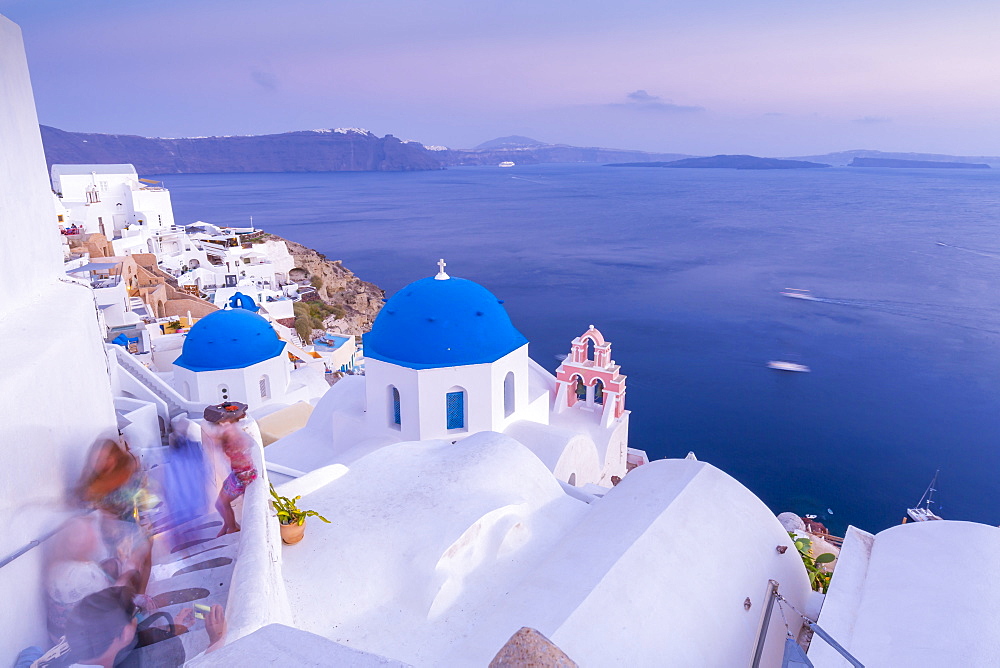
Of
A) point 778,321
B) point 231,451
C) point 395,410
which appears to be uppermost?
point 231,451

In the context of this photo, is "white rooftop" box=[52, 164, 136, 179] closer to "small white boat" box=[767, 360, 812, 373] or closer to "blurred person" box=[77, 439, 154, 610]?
"small white boat" box=[767, 360, 812, 373]

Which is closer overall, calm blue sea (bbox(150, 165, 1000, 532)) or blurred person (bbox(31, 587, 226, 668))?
blurred person (bbox(31, 587, 226, 668))

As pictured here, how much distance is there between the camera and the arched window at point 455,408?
11.3 m

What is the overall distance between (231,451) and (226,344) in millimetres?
11570

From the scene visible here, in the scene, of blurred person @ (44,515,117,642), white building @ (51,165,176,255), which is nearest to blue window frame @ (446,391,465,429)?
blurred person @ (44,515,117,642)

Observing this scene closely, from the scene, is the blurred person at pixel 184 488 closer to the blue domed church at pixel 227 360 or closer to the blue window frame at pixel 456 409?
the blue window frame at pixel 456 409

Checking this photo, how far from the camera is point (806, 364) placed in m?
36.4

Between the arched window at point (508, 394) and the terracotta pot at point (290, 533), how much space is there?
22.9 ft

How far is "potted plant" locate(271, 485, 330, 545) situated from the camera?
536 cm

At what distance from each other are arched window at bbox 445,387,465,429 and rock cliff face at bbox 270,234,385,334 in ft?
103

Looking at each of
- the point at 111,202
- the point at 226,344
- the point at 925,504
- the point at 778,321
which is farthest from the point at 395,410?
the point at 111,202

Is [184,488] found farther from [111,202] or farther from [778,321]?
[111,202]

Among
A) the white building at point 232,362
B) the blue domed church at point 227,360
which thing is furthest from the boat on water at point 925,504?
the blue domed church at point 227,360

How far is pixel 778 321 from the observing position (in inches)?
1686
